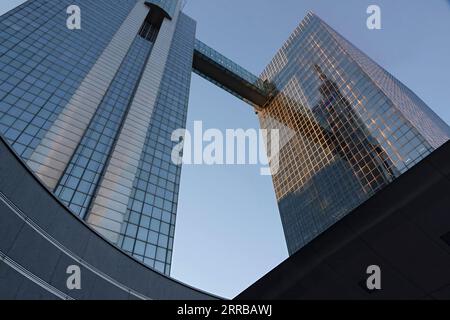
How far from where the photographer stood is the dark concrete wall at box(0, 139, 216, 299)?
47.9 ft

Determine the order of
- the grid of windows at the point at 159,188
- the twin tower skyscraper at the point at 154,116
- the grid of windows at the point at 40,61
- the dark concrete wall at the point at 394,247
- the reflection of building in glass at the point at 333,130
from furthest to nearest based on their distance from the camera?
the reflection of building in glass at the point at 333,130 → the grid of windows at the point at 40,61 → the twin tower skyscraper at the point at 154,116 → the grid of windows at the point at 159,188 → the dark concrete wall at the point at 394,247

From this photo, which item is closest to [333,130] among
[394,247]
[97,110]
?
[97,110]

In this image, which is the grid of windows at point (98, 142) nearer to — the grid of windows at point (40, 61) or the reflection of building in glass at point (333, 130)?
the grid of windows at point (40, 61)

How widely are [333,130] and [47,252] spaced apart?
77.3 metres

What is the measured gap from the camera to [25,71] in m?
51.4

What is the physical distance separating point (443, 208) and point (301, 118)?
300 ft

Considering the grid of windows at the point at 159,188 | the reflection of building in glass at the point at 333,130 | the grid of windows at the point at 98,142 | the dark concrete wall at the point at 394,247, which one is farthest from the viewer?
the reflection of building in glass at the point at 333,130

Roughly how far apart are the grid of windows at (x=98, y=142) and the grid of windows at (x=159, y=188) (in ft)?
16.7

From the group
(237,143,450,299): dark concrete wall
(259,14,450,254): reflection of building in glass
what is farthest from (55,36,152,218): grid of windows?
(259,14,450,254): reflection of building in glass

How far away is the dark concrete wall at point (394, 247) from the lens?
8.59 metres

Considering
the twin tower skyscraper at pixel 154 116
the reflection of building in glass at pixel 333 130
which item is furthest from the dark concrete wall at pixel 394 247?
the reflection of building in glass at pixel 333 130

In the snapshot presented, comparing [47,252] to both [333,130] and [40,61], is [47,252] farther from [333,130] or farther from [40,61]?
[333,130]
